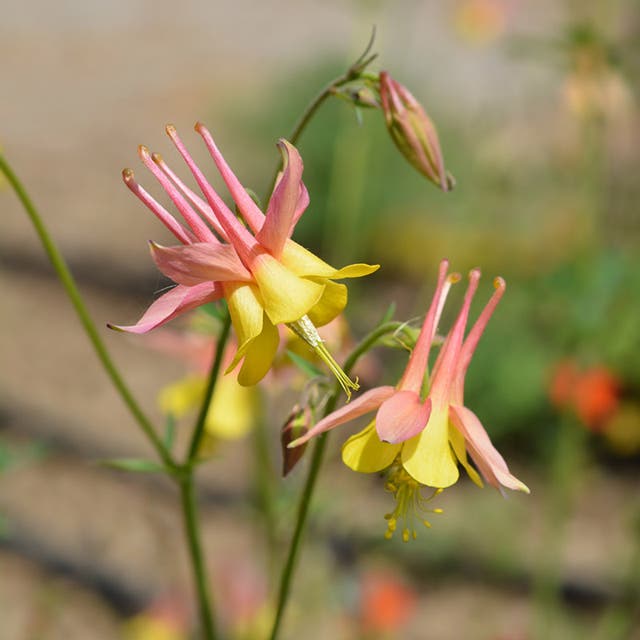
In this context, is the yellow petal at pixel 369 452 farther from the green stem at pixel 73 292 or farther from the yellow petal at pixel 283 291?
the green stem at pixel 73 292

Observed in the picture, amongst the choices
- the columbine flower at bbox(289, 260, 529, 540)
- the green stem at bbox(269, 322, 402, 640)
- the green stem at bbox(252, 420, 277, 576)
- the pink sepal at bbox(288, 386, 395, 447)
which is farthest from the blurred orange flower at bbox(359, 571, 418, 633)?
the pink sepal at bbox(288, 386, 395, 447)

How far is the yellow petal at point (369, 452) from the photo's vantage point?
45.4 inches

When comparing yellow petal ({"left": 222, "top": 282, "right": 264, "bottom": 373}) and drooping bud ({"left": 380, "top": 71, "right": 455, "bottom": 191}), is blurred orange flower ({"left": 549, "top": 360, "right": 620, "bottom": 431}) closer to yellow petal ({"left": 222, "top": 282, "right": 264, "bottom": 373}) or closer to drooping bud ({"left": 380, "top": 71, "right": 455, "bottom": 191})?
drooping bud ({"left": 380, "top": 71, "right": 455, "bottom": 191})

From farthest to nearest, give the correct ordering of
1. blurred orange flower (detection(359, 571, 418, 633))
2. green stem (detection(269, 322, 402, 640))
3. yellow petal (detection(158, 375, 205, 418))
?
blurred orange flower (detection(359, 571, 418, 633)) → yellow petal (detection(158, 375, 205, 418)) → green stem (detection(269, 322, 402, 640))

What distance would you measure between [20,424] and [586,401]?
8.41ft

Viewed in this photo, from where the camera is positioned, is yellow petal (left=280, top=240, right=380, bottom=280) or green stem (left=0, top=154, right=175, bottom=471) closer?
yellow petal (left=280, top=240, right=380, bottom=280)

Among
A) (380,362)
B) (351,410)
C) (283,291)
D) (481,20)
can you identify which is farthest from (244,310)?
(481,20)

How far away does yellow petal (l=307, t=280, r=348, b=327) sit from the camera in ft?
3.77

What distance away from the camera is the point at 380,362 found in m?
4.69

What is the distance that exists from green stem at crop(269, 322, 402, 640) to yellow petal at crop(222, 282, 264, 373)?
19 cm

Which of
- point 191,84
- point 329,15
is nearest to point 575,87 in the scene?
point 191,84

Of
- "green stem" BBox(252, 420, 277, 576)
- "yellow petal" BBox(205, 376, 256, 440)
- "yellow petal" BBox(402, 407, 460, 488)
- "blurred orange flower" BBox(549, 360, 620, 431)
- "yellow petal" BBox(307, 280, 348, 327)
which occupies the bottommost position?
"blurred orange flower" BBox(549, 360, 620, 431)

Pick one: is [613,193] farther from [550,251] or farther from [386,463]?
[386,463]

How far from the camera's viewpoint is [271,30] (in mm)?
10000
